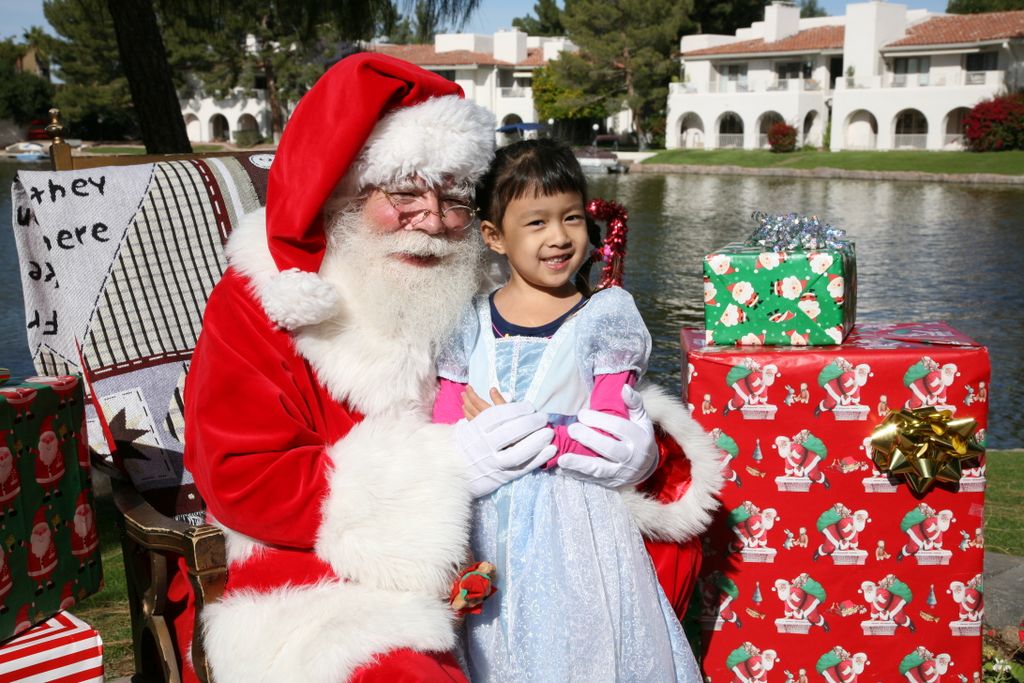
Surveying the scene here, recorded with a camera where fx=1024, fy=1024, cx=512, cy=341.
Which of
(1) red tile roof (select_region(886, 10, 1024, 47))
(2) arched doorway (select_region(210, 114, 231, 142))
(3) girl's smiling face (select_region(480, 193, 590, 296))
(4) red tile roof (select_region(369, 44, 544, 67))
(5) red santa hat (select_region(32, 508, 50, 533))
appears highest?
(4) red tile roof (select_region(369, 44, 544, 67))

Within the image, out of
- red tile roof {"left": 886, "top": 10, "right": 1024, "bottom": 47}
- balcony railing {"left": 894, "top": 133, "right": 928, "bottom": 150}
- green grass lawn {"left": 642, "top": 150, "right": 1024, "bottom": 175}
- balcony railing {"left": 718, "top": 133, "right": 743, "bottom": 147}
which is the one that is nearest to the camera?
green grass lawn {"left": 642, "top": 150, "right": 1024, "bottom": 175}

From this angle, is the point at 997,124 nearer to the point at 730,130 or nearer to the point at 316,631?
the point at 730,130

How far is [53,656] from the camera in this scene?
2119mm

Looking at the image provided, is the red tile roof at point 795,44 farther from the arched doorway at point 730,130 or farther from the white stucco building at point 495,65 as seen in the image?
the white stucco building at point 495,65

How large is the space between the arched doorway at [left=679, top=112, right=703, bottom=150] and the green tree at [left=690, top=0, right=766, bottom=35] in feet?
18.4

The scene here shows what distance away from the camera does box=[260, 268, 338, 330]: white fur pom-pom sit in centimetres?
192

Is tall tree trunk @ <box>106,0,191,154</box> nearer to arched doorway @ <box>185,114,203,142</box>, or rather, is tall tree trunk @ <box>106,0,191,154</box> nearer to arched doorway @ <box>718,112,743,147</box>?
arched doorway @ <box>718,112,743,147</box>

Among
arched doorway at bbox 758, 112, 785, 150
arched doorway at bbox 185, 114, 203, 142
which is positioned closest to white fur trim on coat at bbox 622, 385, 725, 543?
arched doorway at bbox 758, 112, 785, 150

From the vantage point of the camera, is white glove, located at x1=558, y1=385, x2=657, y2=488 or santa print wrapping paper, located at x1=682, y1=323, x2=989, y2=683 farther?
santa print wrapping paper, located at x1=682, y1=323, x2=989, y2=683

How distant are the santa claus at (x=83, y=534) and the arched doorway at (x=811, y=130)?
35.7 meters

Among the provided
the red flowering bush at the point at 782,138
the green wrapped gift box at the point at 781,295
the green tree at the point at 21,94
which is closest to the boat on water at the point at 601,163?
the red flowering bush at the point at 782,138

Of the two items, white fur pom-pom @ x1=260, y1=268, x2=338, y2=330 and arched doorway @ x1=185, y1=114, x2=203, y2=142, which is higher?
arched doorway @ x1=185, y1=114, x2=203, y2=142

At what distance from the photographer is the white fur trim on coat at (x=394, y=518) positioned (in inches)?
74.2

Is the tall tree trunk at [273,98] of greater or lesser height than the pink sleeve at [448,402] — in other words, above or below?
above
